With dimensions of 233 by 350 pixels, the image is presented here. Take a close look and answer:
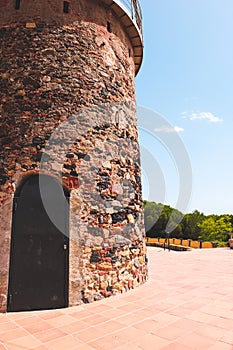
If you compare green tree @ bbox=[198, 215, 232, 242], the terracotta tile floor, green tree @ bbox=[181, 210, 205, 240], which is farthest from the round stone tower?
green tree @ bbox=[198, 215, 232, 242]

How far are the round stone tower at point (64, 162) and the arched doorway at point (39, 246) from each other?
17mm

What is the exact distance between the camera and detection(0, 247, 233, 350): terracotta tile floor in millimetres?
2947

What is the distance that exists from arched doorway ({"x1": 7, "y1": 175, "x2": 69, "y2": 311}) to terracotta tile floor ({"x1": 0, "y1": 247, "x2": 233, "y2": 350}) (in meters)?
0.28

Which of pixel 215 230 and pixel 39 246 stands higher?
pixel 39 246

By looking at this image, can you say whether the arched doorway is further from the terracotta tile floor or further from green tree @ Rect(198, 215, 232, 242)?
green tree @ Rect(198, 215, 232, 242)

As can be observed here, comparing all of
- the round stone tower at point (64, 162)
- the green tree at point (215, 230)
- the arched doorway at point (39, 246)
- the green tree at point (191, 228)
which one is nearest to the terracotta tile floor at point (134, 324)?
the arched doorway at point (39, 246)

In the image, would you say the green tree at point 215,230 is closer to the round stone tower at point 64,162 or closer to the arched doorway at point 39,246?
the round stone tower at point 64,162

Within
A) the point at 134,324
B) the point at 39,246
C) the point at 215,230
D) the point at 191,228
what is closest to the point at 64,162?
the point at 39,246

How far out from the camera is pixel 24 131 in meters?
4.91

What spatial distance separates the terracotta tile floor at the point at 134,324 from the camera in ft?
9.67

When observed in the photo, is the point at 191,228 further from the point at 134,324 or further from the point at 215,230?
the point at 134,324

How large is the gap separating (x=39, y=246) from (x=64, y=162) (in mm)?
1609

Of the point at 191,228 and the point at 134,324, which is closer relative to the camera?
the point at 134,324

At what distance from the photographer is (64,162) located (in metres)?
4.88
